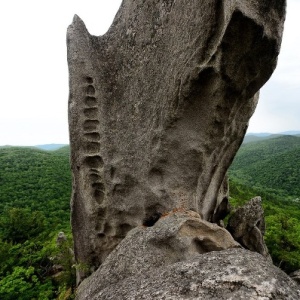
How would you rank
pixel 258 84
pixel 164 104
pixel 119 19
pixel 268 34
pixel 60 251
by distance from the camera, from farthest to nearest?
pixel 60 251
pixel 119 19
pixel 164 104
pixel 258 84
pixel 268 34

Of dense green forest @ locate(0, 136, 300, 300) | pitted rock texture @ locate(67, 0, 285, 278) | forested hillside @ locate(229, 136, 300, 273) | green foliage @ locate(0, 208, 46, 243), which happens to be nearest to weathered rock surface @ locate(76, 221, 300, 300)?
pitted rock texture @ locate(67, 0, 285, 278)

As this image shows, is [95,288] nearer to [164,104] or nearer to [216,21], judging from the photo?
[164,104]

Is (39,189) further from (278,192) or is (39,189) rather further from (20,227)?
(278,192)

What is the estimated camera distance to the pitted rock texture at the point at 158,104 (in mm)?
5734

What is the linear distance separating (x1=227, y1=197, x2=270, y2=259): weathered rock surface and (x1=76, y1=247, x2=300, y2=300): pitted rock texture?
3.97 meters

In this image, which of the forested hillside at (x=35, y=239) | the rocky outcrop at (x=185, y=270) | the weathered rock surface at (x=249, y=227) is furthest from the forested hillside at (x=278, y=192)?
the forested hillside at (x=35, y=239)

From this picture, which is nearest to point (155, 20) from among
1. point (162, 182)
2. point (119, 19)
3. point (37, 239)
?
point (119, 19)

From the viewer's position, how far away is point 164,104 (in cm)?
680

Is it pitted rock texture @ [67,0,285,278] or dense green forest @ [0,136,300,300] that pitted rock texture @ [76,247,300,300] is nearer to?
pitted rock texture @ [67,0,285,278]

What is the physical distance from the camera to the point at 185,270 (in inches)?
175

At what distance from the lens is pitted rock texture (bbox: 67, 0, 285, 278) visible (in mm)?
5734

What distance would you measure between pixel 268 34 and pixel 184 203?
3.69 m

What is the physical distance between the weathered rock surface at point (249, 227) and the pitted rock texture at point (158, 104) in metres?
0.75

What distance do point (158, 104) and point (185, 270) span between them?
11.9 feet
